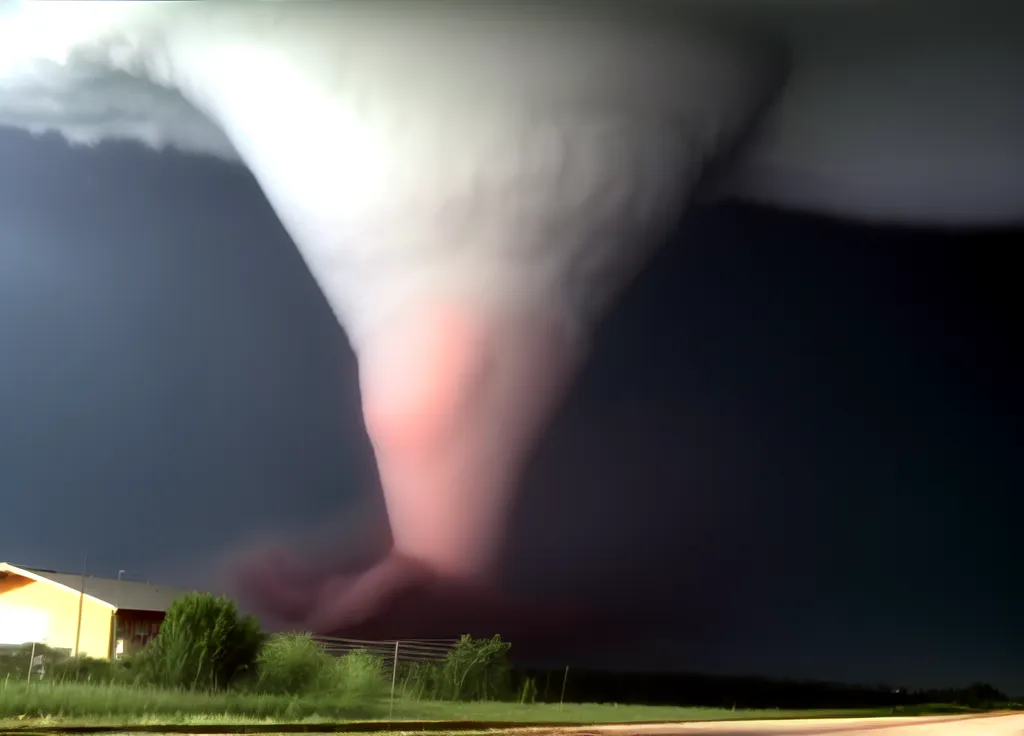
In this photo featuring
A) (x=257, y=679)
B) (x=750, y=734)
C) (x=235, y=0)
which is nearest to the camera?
(x=750, y=734)

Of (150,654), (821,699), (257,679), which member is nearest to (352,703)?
(257,679)

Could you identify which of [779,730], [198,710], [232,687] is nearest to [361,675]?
[232,687]

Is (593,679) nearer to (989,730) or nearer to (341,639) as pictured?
(341,639)

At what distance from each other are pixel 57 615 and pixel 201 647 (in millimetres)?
9880

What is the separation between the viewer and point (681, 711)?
27.4m

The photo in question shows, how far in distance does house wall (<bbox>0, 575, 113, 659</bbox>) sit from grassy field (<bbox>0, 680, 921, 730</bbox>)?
9600mm

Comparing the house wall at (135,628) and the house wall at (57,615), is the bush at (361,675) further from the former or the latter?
the house wall at (57,615)

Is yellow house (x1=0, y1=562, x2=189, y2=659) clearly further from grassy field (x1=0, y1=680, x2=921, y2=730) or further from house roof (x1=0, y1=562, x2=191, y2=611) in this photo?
grassy field (x1=0, y1=680, x2=921, y2=730)

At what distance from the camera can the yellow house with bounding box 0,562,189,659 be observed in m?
26.7

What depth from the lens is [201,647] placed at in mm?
19391

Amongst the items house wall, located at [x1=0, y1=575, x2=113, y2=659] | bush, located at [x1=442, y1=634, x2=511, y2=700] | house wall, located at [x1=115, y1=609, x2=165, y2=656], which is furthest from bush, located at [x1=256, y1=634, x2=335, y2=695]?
house wall, located at [x1=0, y1=575, x2=113, y2=659]

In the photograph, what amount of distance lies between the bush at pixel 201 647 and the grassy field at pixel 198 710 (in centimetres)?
141

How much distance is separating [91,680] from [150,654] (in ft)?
4.85

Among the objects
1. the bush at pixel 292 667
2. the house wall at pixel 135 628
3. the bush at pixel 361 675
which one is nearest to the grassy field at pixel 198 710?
the bush at pixel 361 675
